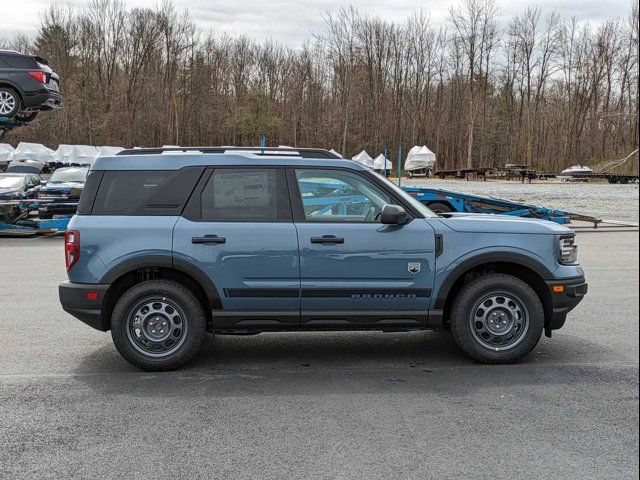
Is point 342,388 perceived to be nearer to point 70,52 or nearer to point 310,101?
point 70,52

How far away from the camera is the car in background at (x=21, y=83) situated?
52.3 ft

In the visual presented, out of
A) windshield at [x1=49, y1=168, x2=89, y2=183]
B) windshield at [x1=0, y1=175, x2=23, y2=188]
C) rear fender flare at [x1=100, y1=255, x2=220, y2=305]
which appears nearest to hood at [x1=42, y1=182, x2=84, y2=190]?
windshield at [x1=49, y1=168, x2=89, y2=183]

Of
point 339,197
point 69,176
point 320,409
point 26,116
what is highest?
point 26,116

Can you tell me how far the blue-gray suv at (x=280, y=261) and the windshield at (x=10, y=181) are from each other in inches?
633

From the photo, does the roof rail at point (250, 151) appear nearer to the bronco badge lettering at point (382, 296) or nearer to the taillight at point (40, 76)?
the bronco badge lettering at point (382, 296)

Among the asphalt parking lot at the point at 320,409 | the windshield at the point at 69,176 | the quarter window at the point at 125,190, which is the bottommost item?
the asphalt parking lot at the point at 320,409

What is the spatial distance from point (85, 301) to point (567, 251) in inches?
172

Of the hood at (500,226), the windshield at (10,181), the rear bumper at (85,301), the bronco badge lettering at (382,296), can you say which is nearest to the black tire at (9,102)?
the windshield at (10,181)

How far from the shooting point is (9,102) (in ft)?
52.9

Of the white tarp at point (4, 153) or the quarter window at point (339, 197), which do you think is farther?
the white tarp at point (4, 153)

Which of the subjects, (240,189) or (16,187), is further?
(16,187)

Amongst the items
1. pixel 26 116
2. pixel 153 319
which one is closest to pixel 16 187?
pixel 26 116

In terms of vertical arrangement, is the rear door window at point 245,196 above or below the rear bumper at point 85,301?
above

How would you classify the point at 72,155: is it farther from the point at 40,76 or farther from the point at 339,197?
the point at 339,197
